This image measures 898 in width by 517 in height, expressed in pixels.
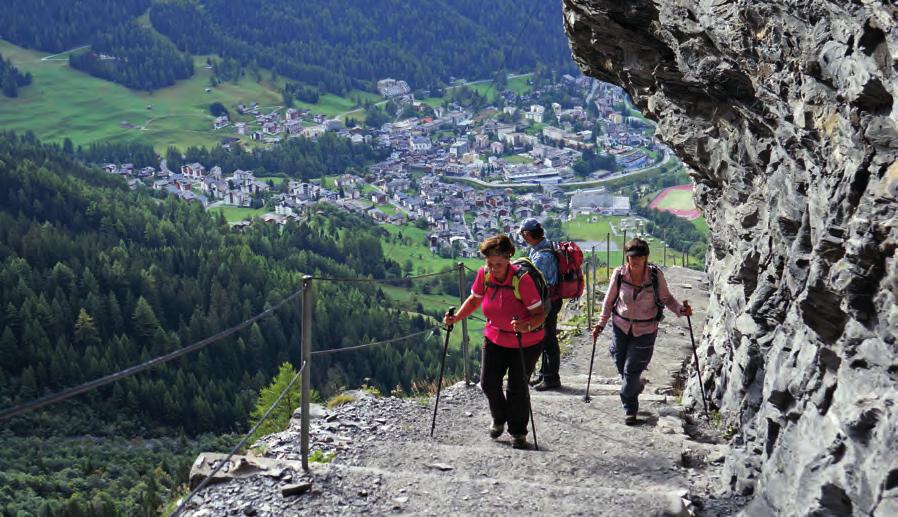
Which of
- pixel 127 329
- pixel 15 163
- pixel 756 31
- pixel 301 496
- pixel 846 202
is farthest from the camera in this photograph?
pixel 15 163

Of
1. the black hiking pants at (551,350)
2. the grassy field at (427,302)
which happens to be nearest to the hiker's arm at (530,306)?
the black hiking pants at (551,350)

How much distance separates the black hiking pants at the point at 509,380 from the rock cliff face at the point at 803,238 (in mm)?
1938

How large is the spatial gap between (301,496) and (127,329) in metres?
88.8

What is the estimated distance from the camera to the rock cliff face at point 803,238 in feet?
17.2

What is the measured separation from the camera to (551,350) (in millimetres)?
10766

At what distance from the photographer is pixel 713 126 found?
11.4 meters

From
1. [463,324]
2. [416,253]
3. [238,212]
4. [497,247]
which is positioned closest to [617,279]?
[497,247]

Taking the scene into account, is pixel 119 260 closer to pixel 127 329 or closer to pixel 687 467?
pixel 127 329

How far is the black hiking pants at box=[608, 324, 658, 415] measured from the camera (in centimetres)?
902

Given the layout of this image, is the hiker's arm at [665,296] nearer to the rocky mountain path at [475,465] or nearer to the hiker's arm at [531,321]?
the rocky mountain path at [475,465]

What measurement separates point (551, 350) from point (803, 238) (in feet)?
14.4

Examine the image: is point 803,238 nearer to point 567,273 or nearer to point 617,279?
point 617,279

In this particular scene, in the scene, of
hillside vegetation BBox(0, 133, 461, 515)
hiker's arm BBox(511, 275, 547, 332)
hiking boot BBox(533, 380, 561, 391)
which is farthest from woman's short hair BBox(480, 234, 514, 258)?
hillside vegetation BBox(0, 133, 461, 515)

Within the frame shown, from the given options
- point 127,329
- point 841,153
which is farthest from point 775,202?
point 127,329
